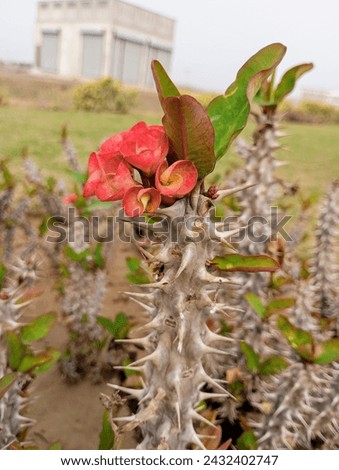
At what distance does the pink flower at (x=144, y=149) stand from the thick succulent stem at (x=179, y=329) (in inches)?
4.1

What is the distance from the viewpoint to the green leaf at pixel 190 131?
2.38 feet

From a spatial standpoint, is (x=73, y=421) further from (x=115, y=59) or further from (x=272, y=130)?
(x=115, y=59)

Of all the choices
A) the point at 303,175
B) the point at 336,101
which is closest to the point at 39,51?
the point at 336,101

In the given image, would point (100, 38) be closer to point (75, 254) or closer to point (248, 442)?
point (75, 254)

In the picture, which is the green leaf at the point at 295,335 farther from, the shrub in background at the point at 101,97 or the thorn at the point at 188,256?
the shrub in background at the point at 101,97

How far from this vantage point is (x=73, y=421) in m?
1.95

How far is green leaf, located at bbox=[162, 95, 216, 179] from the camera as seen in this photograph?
28.6 inches

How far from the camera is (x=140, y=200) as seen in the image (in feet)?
2.48

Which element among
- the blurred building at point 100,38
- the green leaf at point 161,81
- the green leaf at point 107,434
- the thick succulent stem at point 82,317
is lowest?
the thick succulent stem at point 82,317

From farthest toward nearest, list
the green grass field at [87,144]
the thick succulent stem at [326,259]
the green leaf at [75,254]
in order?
the green grass field at [87,144]
the thick succulent stem at [326,259]
the green leaf at [75,254]

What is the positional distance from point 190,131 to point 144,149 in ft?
0.27

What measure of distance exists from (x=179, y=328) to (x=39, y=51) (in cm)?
2508

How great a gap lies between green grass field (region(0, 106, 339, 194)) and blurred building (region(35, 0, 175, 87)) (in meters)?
7.88

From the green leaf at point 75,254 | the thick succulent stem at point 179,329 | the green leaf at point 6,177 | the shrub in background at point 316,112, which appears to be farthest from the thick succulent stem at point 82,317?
the shrub in background at point 316,112
